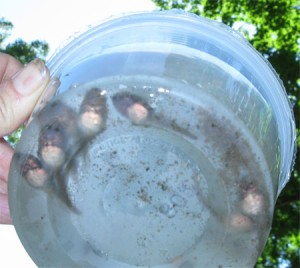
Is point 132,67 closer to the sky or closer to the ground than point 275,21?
closer to the ground

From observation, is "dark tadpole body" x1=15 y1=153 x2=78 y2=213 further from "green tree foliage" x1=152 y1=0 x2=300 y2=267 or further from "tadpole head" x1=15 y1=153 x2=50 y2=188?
"green tree foliage" x1=152 y1=0 x2=300 y2=267

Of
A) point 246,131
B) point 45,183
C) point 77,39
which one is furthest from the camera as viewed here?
point 77,39

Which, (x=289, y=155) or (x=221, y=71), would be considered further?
(x=289, y=155)

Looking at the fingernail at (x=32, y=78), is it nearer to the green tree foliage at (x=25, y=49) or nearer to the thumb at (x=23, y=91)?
the thumb at (x=23, y=91)

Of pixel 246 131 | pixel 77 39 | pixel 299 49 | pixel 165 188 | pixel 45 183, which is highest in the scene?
pixel 299 49

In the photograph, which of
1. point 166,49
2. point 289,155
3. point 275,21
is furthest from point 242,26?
point 166,49

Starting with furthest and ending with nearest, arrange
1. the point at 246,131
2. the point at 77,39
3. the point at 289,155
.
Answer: the point at 289,155 → the point at 77,39 → the point at 246,131

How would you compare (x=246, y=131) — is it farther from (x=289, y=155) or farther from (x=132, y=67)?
(x=289, y=155)

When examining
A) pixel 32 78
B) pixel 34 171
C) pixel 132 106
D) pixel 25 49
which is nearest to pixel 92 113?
A: pixel 132 106
